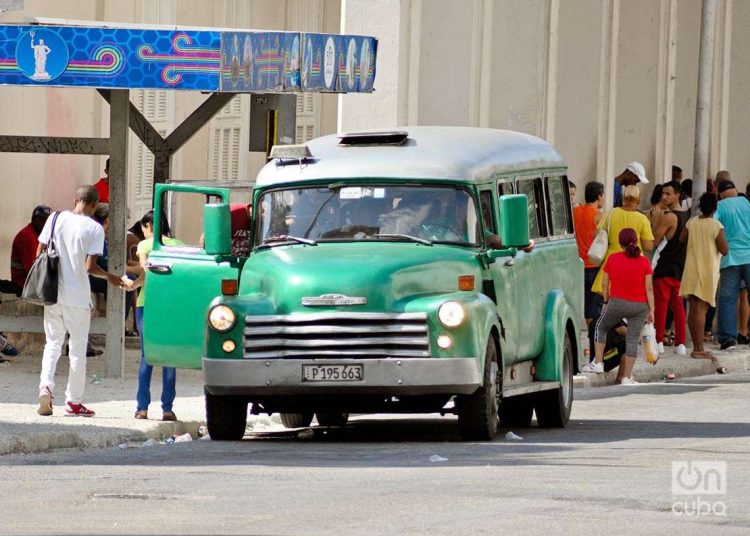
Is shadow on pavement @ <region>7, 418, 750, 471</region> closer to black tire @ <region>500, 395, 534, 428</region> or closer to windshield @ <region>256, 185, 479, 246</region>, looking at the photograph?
black tire @ <region>500, 395, 534, 428</region>

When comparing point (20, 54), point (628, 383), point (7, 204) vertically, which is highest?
point (20, 54)

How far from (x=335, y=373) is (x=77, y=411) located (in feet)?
8.71

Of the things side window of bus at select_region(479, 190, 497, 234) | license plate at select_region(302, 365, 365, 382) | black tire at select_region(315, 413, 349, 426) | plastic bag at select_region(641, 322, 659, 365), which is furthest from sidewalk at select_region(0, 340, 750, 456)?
side window of bus at select_region(479, 190, 497, 234)

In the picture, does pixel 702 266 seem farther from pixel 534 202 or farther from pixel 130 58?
pixel 130 58

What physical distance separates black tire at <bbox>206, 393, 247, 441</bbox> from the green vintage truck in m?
0.01

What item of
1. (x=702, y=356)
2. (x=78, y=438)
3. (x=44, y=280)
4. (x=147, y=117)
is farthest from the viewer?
(x=147, y=117)

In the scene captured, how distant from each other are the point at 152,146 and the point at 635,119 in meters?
Result: 15.7

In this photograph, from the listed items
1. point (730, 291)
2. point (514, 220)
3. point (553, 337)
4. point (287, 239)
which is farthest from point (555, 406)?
point (730, 291)

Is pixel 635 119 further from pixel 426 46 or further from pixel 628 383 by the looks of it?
pixel 628 383

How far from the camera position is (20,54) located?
1961 centimetres

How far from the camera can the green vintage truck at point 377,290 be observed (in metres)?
15.3

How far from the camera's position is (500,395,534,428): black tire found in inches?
713

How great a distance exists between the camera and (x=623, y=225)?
2403cm

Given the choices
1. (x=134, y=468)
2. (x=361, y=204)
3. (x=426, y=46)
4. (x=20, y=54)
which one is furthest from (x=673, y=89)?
(x=134, y=468)
